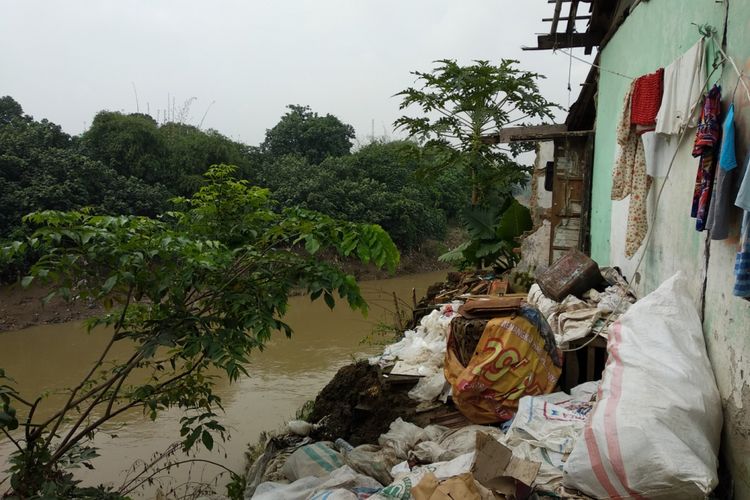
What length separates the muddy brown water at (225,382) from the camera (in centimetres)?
618

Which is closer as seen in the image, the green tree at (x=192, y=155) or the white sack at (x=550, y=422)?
the white sack at (x=550, y=422)

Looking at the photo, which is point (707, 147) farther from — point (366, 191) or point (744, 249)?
point (366, 191)

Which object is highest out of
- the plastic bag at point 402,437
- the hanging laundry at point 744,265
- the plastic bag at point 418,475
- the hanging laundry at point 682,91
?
the hanging laundry at point 682,91

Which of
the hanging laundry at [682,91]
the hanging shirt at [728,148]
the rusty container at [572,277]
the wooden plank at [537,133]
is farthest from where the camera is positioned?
the wooden plank at [537,133]

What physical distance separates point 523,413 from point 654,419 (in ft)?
3.47

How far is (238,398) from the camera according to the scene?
8.02 m

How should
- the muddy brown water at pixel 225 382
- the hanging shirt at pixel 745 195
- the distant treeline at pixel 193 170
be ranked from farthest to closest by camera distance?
the distant treeline at pixel 193 170 < the muddy brown water at pixel 225 382 < the hanging shirt at pixel 745 195

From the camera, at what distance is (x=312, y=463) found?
360 cm

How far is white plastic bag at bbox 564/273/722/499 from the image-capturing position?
231 centimetres

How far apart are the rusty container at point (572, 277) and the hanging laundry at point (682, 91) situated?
71.8 inches

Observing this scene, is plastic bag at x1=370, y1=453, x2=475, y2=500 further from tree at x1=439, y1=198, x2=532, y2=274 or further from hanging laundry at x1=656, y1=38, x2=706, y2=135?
tree at x1=439, y1=198, x2=532, y2=274

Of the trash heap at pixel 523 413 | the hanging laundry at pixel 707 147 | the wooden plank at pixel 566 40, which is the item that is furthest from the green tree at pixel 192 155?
the hanging laundry at pixel 707 147

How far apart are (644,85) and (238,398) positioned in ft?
21.2

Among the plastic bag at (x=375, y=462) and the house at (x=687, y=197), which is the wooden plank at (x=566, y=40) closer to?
the house at (x=687, y=197)
